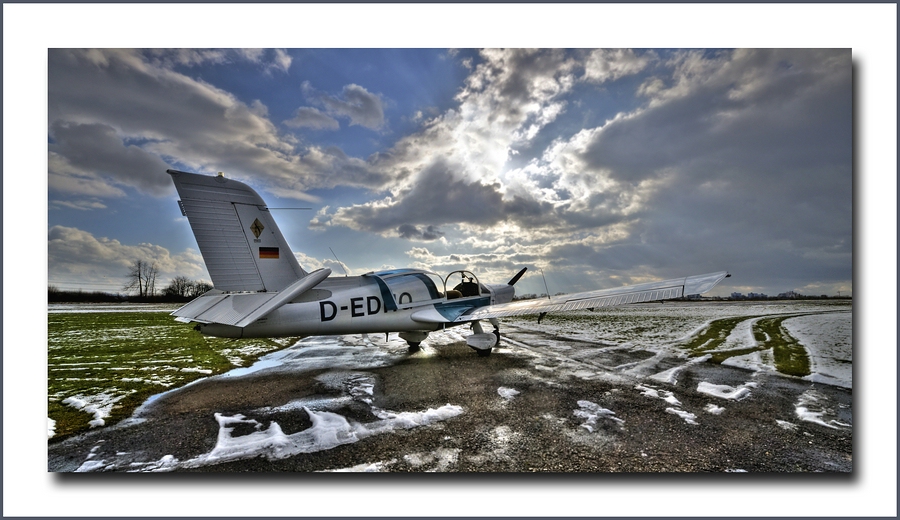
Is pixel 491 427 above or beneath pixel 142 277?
beneath

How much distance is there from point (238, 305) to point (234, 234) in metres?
1.25

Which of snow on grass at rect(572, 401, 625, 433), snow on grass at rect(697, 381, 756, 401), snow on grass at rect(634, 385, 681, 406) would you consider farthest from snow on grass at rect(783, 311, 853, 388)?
snow on grass at rect(572, 401, 625, 433)

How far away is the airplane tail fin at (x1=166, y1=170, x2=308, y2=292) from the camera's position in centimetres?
507

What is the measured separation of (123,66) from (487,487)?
720cm

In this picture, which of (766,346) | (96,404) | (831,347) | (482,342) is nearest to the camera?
(96,404)

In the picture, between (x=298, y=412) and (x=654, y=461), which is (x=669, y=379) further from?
(x=298, y=412)

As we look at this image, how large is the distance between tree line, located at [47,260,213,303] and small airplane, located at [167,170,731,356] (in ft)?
2.23

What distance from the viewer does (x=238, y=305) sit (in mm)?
5152

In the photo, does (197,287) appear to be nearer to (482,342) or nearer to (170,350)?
(170,350)

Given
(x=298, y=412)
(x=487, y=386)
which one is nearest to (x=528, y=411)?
(x=487, y=386)

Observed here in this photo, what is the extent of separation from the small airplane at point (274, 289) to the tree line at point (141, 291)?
0.68 meters

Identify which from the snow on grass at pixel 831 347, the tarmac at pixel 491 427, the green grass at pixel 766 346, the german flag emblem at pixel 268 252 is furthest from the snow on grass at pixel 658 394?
the german flag emblem at pixel 268 252

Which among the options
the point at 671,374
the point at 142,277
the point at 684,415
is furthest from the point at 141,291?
the point at 671,374

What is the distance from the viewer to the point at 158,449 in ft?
11.2
